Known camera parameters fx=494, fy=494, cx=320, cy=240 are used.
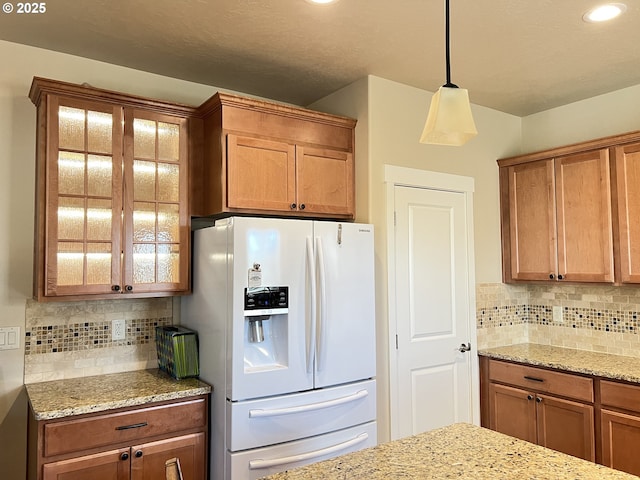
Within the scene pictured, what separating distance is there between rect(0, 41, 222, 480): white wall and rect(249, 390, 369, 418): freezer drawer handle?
3.98ft

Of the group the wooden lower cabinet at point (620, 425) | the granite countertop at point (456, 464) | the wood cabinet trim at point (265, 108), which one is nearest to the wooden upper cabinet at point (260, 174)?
the wood cabinet trim at point (265, 108)

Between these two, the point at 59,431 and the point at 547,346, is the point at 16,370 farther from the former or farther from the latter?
the point at 547,346

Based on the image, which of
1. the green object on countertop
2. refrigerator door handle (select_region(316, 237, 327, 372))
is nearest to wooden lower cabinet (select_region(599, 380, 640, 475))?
refrigerator door handle (select_region(316, 237, 327, 372))

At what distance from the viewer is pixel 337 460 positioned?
4.96 ft

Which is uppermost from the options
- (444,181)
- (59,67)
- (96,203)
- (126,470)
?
(59,67)

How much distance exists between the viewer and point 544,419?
305 cm

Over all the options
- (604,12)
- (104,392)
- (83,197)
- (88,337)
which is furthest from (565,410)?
(83,197)

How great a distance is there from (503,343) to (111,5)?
3249 millimetres

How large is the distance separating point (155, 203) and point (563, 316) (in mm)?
2918

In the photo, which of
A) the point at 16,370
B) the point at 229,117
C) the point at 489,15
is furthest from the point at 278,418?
the point at 489,15

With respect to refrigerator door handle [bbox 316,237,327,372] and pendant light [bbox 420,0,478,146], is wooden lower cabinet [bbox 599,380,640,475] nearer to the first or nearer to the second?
refrigerator door handle [bbox 316,237,327,372]

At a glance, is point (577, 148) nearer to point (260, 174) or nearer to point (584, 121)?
point (584, 121)

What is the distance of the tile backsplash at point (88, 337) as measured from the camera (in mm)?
2541

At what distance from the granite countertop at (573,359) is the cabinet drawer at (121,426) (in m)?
2.02
